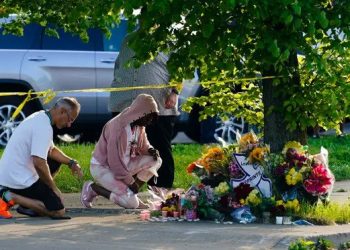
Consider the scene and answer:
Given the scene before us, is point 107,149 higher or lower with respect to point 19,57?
A: lower

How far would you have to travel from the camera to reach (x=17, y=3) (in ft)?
38.5

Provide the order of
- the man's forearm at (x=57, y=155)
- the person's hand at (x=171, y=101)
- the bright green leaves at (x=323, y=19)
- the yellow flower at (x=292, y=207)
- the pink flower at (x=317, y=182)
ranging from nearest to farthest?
the bright green leaves at (x=323, y=19)
the yellow flower at (x=292, y=207)
the pink flower at (x=317, y=182)
the man's forearm at (x=57, y=155)
the person's hand at (x=171, y=101)

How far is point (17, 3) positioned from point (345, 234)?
4655 millimetres

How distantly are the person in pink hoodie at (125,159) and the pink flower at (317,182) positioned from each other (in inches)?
66.8

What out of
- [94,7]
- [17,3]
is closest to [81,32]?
[17,3]

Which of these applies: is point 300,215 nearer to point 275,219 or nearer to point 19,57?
point 275,219

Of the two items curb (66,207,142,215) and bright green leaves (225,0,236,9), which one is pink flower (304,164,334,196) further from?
bright green leaves (225,0,236,9)

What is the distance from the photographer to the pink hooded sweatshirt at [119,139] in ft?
34.5

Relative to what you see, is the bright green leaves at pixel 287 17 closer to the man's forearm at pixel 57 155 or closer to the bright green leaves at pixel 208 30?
the bright green leaves at pixel 208 30

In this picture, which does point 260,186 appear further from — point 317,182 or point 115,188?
point 115,188

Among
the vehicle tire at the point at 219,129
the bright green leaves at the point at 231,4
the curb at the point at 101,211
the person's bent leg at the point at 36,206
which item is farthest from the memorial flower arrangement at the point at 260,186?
the vehicle tire at the point at 219,129

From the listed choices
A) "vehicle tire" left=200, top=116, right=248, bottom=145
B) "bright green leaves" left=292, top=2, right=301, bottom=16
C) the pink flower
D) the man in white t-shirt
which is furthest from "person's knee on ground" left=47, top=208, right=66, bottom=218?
"vehicle tire" left=200, top=116, right=248, bottom=145

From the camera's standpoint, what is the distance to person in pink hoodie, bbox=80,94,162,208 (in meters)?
10.5

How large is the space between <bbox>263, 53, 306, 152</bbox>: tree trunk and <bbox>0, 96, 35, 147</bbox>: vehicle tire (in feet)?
20.3
